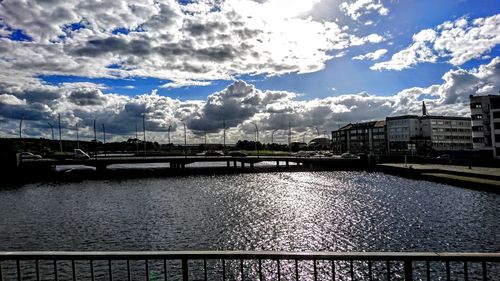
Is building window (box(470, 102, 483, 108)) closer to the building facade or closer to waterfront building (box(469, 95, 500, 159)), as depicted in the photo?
waterfront building (box(469, 95, 500, 159))

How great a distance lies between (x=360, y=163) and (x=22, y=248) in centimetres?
11657

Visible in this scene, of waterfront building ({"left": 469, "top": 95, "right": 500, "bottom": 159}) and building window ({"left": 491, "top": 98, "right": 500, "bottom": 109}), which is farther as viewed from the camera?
waterfront building ({"left": 469, "top": 95, "right": 500, "bottom": 159})

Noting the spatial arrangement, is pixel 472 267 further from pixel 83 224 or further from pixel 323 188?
pixel 323 188

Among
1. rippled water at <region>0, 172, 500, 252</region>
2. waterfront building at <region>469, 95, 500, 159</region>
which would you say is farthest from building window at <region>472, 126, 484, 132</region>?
rippled water at <region>0, 172, 500, 252</region>

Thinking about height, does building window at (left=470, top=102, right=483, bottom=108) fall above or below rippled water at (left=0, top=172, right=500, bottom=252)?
above

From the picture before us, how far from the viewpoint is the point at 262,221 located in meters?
42.9

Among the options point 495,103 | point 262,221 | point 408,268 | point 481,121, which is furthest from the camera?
point 481,121

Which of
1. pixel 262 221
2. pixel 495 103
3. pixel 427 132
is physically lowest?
pixel 262 221

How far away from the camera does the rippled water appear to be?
32438 mm

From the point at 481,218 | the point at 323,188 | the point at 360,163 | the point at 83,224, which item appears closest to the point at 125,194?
the point at 83,224

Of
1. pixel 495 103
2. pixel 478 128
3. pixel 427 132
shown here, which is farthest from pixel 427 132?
pixel 495 103

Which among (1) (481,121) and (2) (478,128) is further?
(2) (478,128)

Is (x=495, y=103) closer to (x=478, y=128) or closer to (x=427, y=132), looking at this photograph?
(x=478, y=128)

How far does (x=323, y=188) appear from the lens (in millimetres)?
76812
